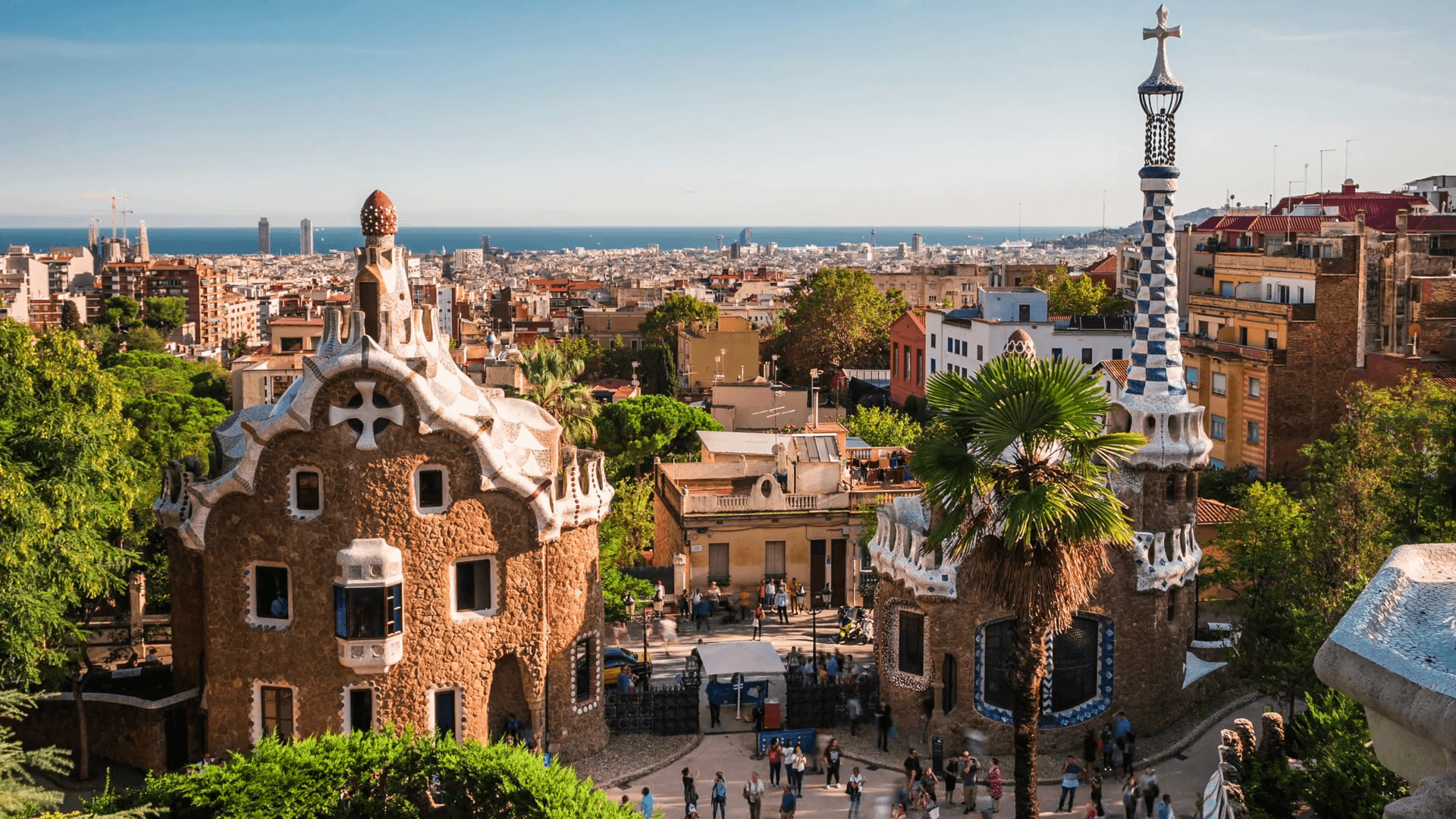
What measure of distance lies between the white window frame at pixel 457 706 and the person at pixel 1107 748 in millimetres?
13752

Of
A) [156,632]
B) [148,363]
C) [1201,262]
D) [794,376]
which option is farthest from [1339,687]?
[794,376]

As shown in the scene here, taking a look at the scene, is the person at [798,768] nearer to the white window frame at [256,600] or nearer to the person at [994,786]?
the person at [994,786]

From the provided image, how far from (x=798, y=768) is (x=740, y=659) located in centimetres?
455

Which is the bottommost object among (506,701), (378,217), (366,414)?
(506,701)

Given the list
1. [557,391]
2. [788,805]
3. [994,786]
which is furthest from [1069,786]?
[557,391]

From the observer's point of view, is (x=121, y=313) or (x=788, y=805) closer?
(x=788, y=805)

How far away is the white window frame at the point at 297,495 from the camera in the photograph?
28.0m

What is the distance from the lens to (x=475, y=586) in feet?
96.3

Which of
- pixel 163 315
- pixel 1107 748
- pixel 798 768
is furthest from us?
pixel 163 315

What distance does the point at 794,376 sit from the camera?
103m

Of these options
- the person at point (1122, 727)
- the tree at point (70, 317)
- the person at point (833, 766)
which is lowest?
the person at point (833, 766)

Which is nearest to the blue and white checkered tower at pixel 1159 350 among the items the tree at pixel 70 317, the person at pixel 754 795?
the person at pixel 754 795

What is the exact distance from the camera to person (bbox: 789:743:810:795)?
93.3 ft

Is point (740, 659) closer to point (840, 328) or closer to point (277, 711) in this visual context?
point (277, 711)
